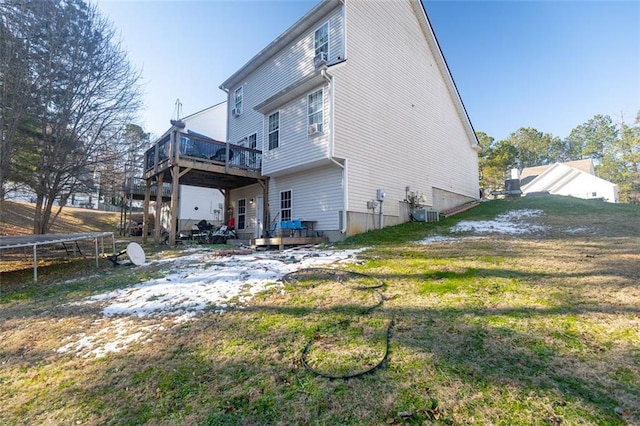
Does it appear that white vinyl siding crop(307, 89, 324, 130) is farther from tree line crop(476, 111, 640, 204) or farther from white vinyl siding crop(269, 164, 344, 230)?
tree line crop(476, 111, 640, 204)

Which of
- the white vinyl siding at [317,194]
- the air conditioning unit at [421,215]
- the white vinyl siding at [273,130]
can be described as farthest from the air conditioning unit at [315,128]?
the air conditioning unit at [421,215]

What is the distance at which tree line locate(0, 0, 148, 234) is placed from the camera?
9.78m

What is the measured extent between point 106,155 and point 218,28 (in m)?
7.67

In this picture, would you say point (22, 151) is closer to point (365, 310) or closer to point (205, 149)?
point (205, 149)

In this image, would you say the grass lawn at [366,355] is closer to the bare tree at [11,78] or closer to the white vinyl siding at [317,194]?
the white vinyl siding at [317,194]

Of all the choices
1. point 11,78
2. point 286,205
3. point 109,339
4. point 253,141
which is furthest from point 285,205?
point 11,78

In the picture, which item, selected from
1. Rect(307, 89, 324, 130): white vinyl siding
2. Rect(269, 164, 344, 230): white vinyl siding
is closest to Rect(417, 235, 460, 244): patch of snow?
Rect(269, 164, 344, 230): white vinyl siding

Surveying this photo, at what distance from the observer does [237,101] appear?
16250mm

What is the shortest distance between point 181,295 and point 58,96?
1168 cm

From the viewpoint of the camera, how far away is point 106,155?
13328 mm

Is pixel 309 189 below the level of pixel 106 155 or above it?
below

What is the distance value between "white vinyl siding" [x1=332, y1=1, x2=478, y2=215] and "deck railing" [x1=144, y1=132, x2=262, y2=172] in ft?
15.5

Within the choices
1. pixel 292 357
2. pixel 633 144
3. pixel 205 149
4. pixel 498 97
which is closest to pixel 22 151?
pixel 205 149

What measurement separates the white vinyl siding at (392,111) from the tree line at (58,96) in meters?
10.2
